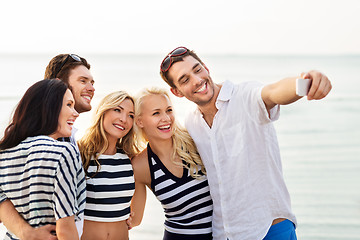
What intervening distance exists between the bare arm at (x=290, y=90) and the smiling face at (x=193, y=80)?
0.63 metres

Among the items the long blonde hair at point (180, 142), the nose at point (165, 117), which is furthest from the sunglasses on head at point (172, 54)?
the nose at point (165, 117)

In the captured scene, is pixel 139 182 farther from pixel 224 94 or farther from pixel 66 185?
pixel 66 185

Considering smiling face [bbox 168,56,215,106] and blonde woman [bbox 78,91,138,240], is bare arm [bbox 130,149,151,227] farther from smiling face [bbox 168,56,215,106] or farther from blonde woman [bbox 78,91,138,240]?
smiling face [bbox 168,56,215,106]

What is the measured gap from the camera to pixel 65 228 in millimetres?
2523

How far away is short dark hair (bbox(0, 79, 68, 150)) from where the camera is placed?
262 centimetres

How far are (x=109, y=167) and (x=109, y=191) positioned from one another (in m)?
0.21

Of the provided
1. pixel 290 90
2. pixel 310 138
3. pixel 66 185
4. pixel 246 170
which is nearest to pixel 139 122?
pixel 246 170

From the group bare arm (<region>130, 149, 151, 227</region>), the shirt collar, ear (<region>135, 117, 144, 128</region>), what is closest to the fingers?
the shirt collar

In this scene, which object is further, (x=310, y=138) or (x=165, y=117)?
(x=310, y=138)

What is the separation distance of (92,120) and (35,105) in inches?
42.4

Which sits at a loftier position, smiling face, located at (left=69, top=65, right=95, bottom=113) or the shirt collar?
smiling face, located at (left=69, top=65, right=95, bottom=113)

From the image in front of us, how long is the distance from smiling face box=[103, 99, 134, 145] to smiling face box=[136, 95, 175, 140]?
0.16 metres

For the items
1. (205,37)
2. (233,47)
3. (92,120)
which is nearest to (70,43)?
(205,37)

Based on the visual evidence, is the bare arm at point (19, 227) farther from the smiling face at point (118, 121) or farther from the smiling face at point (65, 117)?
the smiling face at point (118, 121)
